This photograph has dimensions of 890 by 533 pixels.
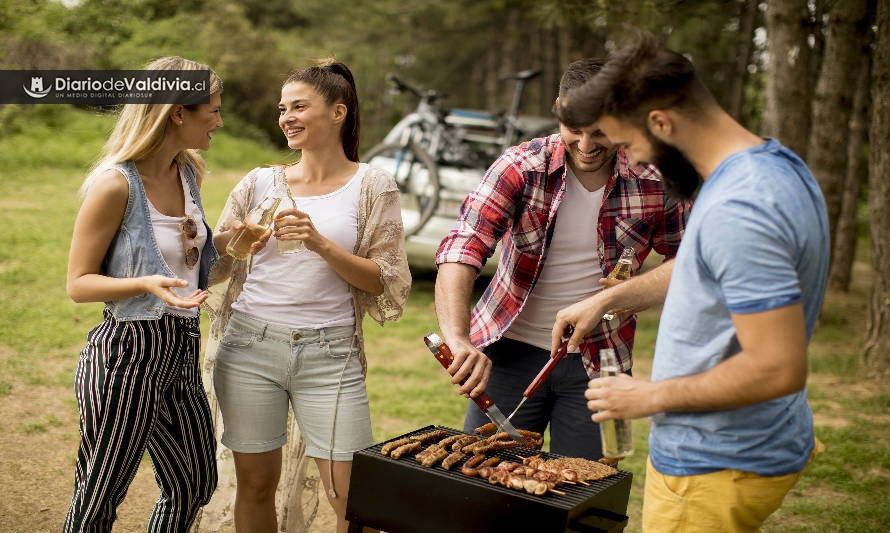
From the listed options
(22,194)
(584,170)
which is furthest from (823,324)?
(22,194)

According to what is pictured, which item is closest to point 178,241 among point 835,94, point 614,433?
point 614,433

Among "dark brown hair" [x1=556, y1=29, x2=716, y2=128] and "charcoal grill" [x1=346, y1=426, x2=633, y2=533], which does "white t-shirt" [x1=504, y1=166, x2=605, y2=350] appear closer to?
"charcoal grill" [x1=346, y1=426, x2=633, y2=533]

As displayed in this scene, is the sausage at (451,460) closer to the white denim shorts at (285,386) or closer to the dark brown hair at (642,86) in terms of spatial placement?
the white denim shorts at (285,386)

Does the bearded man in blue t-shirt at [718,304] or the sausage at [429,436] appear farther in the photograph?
the sausage at [429,436]

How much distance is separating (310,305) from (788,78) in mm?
6555

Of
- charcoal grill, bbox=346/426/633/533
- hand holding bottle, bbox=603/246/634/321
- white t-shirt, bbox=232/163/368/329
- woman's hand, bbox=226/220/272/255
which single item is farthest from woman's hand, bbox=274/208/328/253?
hand holding bottle, bbox=603/246/634/321

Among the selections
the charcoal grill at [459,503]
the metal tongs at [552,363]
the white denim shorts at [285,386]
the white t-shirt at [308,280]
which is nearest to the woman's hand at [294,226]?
the white t-shirt at [308,280]

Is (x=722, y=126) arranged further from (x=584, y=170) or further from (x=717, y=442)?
(x=584, y=170)

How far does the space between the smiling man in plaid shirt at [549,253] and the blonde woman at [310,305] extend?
0.39 meters

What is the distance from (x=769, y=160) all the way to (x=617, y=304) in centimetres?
101

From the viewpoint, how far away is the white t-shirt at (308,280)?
3264 millimetres

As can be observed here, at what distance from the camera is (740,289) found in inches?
71.4

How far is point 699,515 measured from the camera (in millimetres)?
2094
